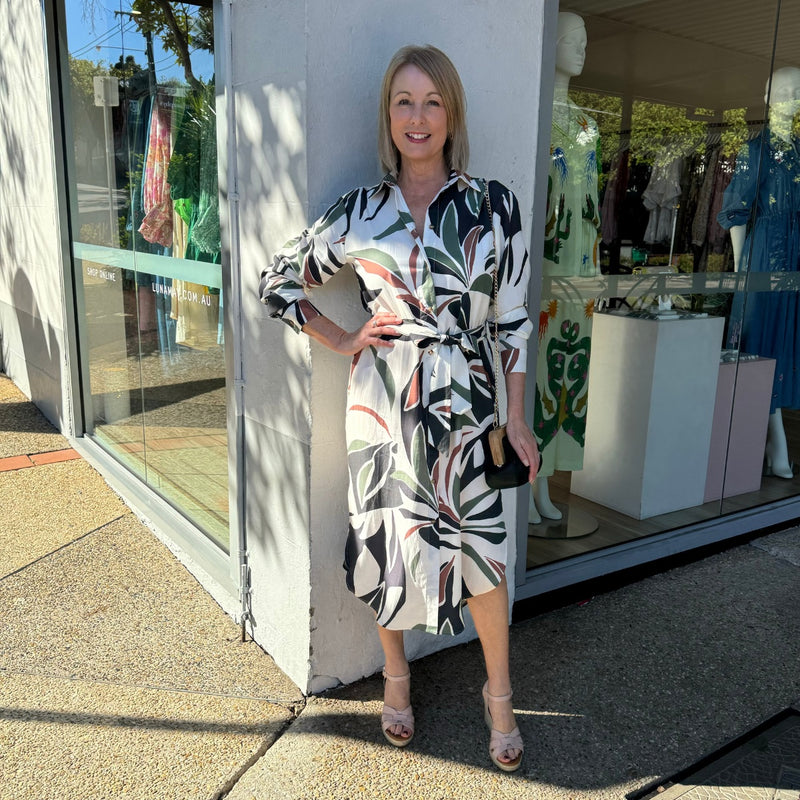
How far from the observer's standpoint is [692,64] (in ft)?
15.0

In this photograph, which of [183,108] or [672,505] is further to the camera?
[672,505]

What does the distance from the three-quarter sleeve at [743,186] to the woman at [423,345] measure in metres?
2.46

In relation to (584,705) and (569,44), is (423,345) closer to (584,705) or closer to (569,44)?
(584,705)

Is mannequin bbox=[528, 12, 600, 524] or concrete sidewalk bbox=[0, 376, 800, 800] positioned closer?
concrete sidewalk bbox=[0, 376, 800, 800]

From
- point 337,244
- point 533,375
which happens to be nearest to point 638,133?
point 533,375

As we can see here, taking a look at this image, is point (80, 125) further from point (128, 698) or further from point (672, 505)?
point (672, 505)

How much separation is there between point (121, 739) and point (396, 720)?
852 mm

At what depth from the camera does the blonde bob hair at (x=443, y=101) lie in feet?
7.27

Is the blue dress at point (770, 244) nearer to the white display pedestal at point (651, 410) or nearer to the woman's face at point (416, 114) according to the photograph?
the white display pedestal at point (651, 410)

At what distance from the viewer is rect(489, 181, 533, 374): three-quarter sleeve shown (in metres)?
2.33

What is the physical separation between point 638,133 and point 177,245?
2512 millimetres

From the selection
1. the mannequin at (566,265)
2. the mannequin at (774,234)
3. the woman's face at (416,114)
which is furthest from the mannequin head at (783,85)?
the woman's face at (416,114)

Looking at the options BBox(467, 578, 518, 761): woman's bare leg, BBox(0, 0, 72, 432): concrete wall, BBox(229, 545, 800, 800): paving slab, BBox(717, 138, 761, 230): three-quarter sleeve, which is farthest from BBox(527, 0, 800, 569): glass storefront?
BBox(0, 0, 72, 432): concrete wall

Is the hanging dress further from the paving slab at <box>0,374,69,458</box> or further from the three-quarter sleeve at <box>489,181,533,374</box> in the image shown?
the paving slab at <box>0,374,69,458</box>
